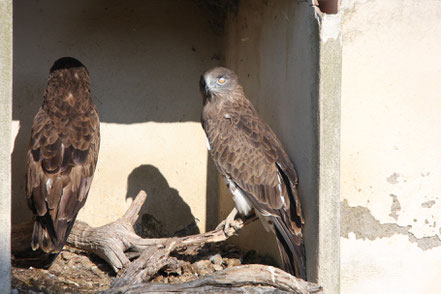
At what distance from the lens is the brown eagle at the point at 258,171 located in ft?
16.6

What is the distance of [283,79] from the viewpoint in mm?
5441

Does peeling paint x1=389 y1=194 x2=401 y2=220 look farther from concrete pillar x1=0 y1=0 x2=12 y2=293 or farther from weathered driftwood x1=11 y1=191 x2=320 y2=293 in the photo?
concrete pillar x1=0 y1=0 x2=12 y2=293

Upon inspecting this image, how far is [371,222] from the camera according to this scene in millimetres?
5355

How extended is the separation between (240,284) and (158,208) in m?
2.21

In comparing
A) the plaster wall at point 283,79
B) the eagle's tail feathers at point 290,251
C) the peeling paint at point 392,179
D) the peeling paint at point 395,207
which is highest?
the plaster wall at point 283,79

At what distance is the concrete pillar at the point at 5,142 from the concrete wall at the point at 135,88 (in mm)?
2165

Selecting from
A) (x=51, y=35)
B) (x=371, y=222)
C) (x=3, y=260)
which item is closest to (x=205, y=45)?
(x=51, y=35)

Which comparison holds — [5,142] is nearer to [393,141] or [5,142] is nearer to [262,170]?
[262,170]

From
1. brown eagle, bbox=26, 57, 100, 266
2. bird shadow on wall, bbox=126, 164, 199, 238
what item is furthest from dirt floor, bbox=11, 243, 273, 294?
bird shadow on wall, bbox=126, 164, 199, 238

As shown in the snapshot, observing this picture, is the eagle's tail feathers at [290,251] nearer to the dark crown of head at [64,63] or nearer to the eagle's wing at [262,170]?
the eagle's wing at [262,170]

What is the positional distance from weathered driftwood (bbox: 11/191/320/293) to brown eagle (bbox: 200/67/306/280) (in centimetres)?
30

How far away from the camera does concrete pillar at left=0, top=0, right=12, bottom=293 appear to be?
4.05m

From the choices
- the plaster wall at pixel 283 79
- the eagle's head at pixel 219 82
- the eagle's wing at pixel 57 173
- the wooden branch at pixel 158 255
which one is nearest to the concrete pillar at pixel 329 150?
the plaster wall at pixel 283 79

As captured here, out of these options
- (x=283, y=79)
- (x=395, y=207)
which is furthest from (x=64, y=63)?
(x=395, y=207)
